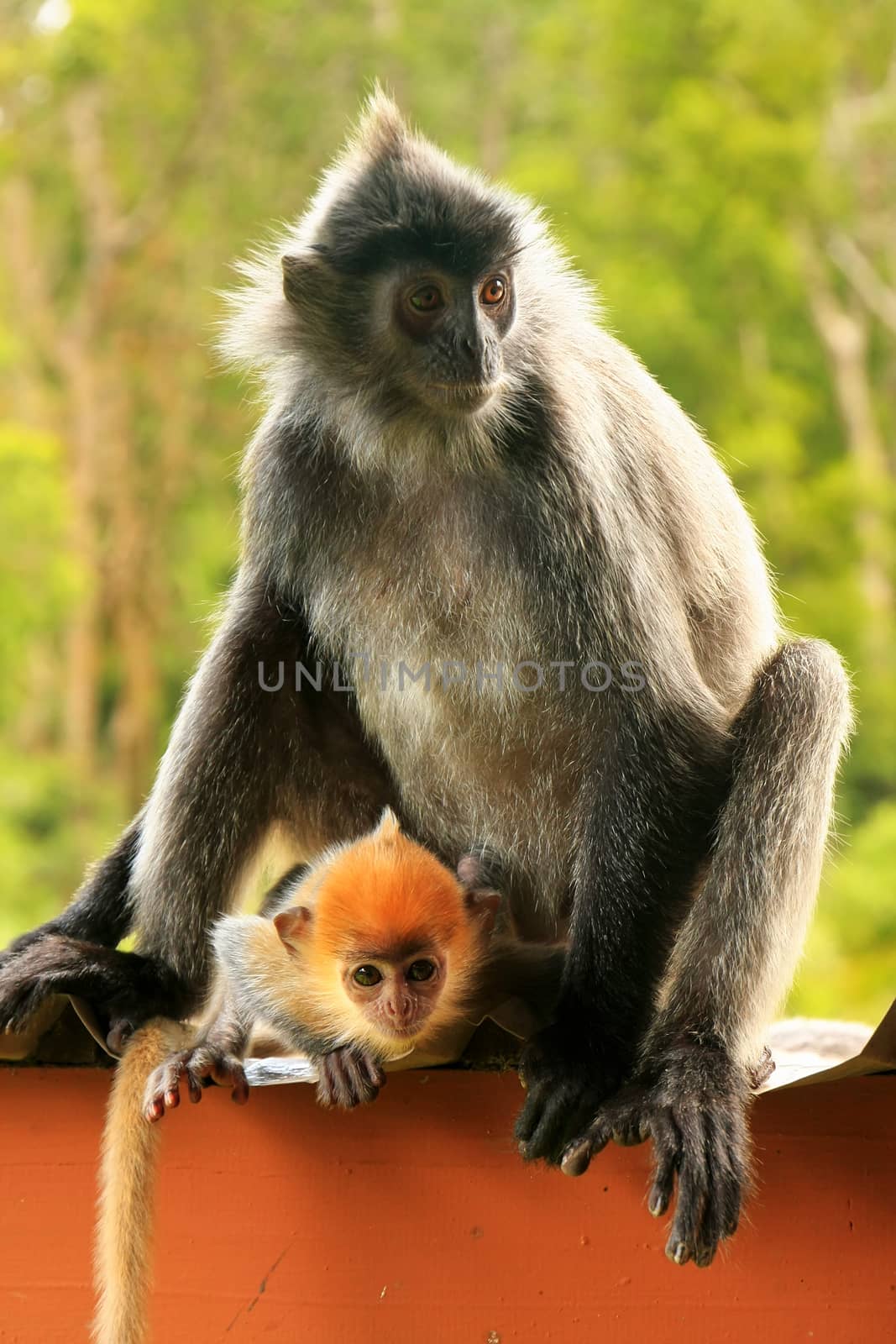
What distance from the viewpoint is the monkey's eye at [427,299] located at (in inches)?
105

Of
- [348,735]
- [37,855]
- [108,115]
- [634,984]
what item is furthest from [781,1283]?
[108,115]

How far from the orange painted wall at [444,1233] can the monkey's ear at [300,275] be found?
1.43m

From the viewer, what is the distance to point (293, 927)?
2.51 meters

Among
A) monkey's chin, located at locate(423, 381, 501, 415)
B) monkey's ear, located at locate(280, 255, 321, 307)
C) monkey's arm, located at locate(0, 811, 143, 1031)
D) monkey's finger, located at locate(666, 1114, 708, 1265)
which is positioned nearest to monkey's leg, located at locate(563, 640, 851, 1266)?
monkey's finger, located at locate(666, 1114, 708, 1265)

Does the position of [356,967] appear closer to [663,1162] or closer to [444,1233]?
[444,1233]

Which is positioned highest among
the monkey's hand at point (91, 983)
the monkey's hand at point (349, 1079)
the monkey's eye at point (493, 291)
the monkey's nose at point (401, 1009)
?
the monkey's eye at point (493, 291)

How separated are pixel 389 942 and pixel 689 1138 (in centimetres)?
56

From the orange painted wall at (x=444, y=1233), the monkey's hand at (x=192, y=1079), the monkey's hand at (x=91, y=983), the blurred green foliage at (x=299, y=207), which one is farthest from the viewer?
the blurred green foliage at (x=299, y=207)

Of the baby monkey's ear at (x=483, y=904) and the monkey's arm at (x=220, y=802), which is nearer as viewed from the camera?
the baby monkey's ear at (x=483, y=904)

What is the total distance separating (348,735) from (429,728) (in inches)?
9.7

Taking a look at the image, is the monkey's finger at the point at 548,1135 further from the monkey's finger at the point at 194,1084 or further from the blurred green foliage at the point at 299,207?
the blurred green foliage at the point at 299,207

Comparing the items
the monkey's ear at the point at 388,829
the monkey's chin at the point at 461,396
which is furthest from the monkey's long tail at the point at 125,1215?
the monkey's chin at the point at 461,396

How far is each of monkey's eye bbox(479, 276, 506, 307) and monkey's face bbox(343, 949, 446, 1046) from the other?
112 cm

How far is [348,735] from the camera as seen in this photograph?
120 inches
